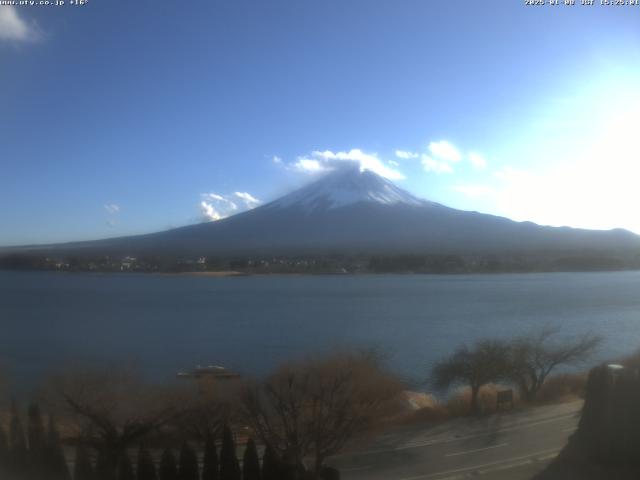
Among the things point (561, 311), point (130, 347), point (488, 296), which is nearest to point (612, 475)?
point (130, 347)

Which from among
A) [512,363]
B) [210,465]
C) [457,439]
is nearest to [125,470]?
[210,465]

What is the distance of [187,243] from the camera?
27.3 meters

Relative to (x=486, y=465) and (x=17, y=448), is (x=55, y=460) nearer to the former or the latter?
(x=17, y=448)

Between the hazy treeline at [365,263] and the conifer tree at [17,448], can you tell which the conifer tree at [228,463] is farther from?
the hazy treeline at [365,263]

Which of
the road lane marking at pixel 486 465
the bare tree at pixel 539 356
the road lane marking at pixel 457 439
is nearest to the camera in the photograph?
the road lane marking at pixel 486 465

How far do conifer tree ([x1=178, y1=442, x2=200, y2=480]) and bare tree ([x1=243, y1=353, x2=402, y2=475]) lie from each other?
1.73ft

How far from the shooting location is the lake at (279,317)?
7418 mm

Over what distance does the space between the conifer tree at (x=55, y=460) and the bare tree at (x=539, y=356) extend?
13.2 feet

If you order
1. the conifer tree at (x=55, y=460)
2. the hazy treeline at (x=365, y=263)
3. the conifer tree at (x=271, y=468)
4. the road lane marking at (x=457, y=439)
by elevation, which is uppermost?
the hazy treeline at (x=365, y=263)

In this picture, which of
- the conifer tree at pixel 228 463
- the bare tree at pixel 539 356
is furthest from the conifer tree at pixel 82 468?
the bare tree at pixel 539 356

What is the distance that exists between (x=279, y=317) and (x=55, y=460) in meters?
8.41

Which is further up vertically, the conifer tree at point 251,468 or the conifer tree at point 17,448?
the conifer tree at point 17,448

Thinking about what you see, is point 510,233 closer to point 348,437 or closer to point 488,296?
point 488,296

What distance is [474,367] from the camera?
619cm
